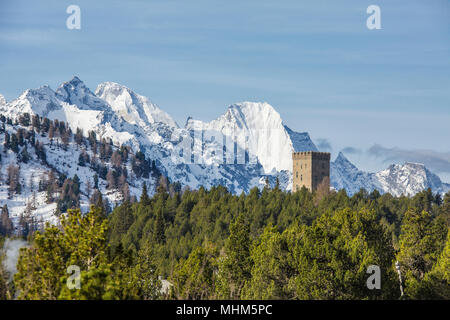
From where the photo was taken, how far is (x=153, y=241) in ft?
582

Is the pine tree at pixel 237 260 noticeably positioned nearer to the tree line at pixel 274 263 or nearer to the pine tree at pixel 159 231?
the tree line at pixel 274 263

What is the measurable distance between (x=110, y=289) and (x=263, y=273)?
132ft

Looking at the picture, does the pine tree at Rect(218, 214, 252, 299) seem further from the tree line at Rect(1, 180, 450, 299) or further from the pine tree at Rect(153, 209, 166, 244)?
the pine tree at Rect(153, 209, 166, 244)

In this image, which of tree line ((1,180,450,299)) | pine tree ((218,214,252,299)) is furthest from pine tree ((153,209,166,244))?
pine tree ((218,214,252,299))

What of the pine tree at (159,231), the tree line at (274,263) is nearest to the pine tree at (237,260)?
the tree line at (274,263)

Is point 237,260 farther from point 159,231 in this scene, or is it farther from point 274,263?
point 159,231

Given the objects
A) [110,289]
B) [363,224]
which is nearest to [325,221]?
[363,224]

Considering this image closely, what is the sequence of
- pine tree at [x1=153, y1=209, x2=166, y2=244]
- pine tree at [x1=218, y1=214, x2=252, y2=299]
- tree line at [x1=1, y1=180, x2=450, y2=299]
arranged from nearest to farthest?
1. tree line at [x1=1, y1=180, x2=450, y2=299]
2. pine tree at [x1=218, y1=214, x2=252, y2=299]
3. pine tree at [x1=153, y1=209, x2=166, y2=244]

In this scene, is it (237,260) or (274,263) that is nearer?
(274,263)

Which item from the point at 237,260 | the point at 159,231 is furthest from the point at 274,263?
the point at 159,231

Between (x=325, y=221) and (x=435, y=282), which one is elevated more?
(x=325, y=221)

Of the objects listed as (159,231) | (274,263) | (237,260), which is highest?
(159,231)

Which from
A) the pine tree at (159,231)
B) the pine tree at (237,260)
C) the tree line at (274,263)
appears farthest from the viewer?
the pine tree at (159,231)

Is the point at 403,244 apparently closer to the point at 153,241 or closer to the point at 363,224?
the point at 363,224
